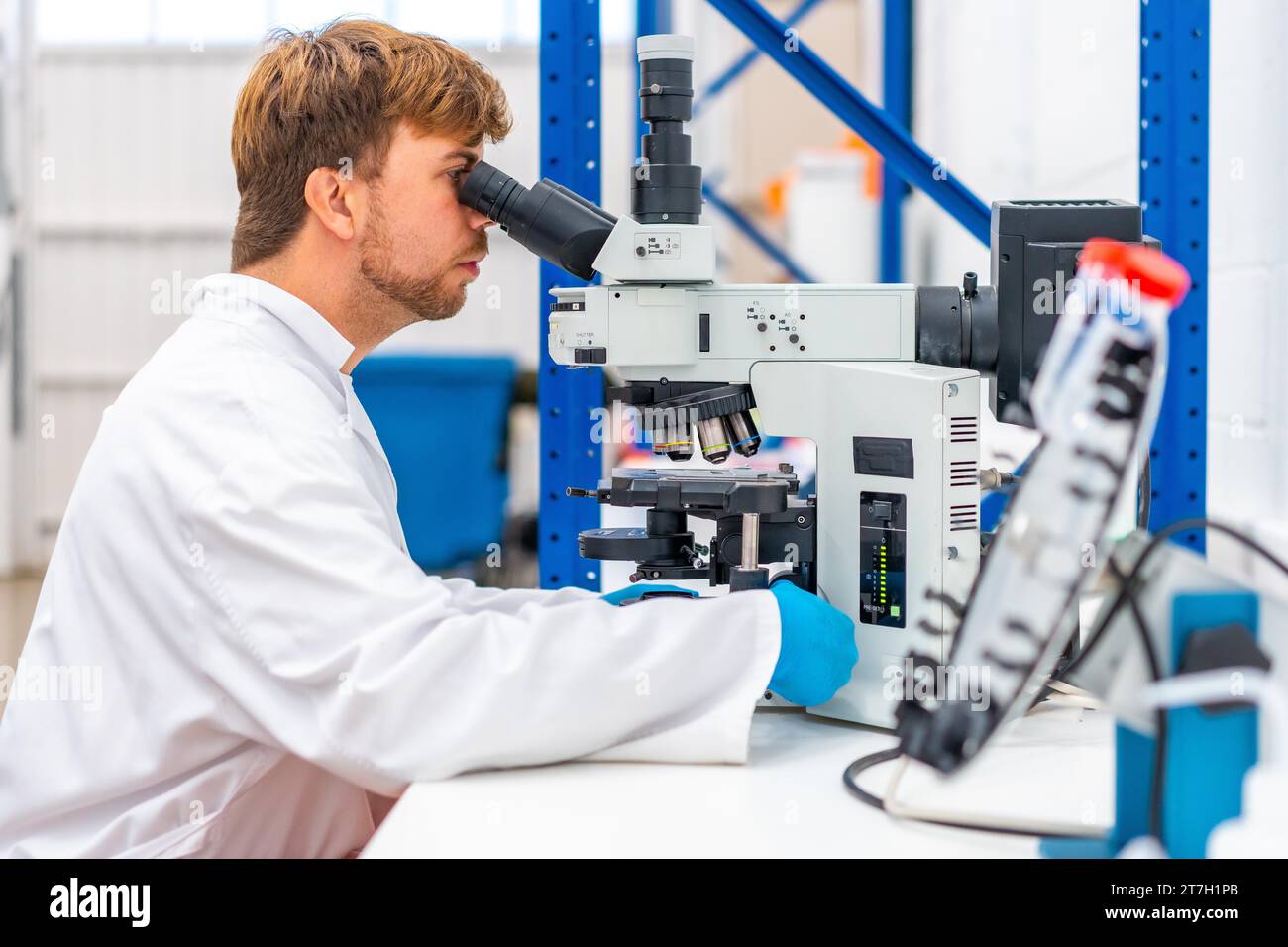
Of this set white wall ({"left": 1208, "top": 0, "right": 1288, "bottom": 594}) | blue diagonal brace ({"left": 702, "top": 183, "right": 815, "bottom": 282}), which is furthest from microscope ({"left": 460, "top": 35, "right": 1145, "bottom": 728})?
blue diagonal brace ({"left": 702, "top": 183, "right": 815, "bottom": 282})

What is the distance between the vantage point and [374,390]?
3.92m

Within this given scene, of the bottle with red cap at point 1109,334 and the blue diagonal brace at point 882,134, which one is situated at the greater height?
the blue diagonal brace at point 882,134

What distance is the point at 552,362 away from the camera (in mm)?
1347

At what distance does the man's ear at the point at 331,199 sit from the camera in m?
1.13

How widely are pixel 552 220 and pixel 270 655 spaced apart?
0.47 meters

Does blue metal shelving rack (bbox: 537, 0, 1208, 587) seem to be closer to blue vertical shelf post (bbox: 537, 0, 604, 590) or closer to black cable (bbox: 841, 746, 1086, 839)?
blue vertical shelf post (bbox: 537, 0, 604, 590)

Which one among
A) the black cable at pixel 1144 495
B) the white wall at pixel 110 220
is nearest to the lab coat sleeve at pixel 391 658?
the black cable at pixel 1144 495

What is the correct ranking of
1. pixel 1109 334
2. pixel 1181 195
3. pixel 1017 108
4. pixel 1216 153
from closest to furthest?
1. pixel 1109 334
2. pixel 1181 195
3. pixel 1216 153
4. pixel 1017 108

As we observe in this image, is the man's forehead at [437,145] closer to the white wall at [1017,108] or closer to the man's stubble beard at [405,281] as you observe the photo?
the man's stubble beard at [405,281]

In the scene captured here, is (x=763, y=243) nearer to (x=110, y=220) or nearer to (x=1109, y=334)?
(x=1109, y=334)

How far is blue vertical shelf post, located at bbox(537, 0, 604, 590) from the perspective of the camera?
1317mm

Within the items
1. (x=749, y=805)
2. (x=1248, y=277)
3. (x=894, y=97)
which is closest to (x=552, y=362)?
(x=749, y=805)

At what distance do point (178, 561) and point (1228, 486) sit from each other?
1208 mm

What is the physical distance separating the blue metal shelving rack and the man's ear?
0.28m
